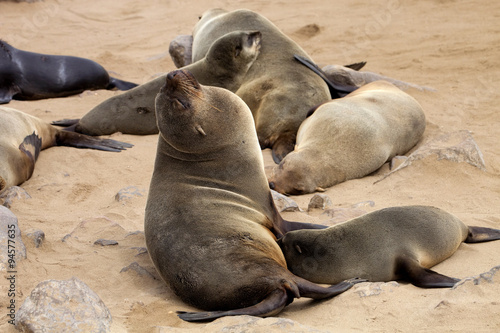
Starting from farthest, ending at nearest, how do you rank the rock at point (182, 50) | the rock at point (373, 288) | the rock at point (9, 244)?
the rock at point (182, 50) → the rock at point (9, 244) → the rock at point (373, 288)

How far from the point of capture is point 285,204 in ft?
16.0

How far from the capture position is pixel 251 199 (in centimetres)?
409

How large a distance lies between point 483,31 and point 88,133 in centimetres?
571

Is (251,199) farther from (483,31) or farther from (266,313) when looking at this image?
(483,31)

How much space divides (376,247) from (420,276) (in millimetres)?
320

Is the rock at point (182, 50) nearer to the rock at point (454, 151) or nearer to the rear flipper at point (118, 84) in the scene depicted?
the rear flipper at point (118, 84)

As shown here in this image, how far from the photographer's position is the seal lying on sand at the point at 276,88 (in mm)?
6590

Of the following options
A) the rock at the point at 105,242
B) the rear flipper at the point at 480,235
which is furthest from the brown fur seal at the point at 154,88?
the rear flipper at the point at 480,235

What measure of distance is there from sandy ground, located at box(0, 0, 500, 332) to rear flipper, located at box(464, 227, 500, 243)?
84 mm

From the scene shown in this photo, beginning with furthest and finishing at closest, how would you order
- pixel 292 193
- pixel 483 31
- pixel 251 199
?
pixel 483 31, pixel 292 193, pixel 251 199

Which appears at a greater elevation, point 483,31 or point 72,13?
point 483,31

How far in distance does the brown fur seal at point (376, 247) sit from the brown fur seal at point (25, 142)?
9.19 ft

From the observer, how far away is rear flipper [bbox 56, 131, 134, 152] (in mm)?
6671

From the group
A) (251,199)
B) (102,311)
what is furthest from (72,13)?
(102,311)
